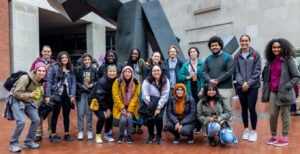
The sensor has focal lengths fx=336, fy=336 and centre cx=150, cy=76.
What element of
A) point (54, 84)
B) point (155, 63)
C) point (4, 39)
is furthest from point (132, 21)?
point (4, 39)

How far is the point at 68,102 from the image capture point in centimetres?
589

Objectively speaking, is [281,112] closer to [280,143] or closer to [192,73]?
[280,143]

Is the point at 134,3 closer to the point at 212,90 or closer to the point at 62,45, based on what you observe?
the point at 212,90

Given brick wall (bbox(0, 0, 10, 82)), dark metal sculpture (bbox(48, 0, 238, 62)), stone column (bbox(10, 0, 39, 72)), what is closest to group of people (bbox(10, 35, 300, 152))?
dark metal sculpture (bbox(48, 0, 238, 62))

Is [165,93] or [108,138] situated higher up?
[165,93]

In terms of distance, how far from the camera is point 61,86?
5746 mm

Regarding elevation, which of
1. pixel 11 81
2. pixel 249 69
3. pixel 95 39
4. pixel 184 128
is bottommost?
pixel 184 128

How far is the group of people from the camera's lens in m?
5.32

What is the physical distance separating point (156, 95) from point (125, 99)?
0.54 m

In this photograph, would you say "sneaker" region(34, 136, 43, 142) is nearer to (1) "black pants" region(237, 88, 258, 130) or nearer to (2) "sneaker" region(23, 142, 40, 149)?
(2) "sneaker" region(23, 142, 40, 149)

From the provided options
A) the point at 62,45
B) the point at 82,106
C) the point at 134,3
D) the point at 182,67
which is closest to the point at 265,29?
the point at 134,3

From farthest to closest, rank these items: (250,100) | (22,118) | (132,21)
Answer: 1. (132,21)
2. (250,100)
3. (22,118)

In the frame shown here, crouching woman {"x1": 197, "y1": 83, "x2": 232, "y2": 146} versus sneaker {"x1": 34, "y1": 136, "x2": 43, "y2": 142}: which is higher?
crouching woman {"x1": 197, "y1": 83, "x2": 232, "y2": 146}

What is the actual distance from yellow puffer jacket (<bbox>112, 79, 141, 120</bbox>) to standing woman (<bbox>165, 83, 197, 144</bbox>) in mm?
565
